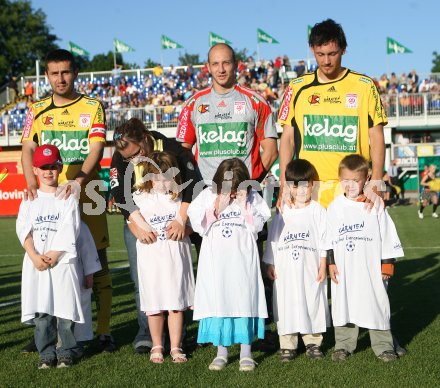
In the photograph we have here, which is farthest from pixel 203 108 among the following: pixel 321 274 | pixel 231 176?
pixel 321 274

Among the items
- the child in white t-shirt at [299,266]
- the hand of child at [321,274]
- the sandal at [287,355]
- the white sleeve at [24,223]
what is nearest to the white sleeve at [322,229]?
the child in white t-shirt at [299,266]

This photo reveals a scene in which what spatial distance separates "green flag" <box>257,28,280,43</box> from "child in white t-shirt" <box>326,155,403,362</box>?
129ft

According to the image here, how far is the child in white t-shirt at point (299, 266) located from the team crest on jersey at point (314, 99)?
497 millimetres

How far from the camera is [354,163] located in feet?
18.6

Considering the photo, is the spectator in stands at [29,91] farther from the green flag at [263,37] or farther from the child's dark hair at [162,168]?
the child's dark hair at [162,168]

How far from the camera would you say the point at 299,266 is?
5750mm

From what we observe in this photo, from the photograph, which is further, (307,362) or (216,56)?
(216,56)

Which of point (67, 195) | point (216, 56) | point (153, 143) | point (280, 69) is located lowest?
point (67, 195)

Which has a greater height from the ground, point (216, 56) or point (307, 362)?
point (216, 56)

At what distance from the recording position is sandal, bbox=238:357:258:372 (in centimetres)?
541

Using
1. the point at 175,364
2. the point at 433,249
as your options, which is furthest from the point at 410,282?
the point at 175,364

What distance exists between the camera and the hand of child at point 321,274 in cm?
576

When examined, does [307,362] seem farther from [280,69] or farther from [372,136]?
[280,69]

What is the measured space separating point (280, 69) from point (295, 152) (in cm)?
3252
